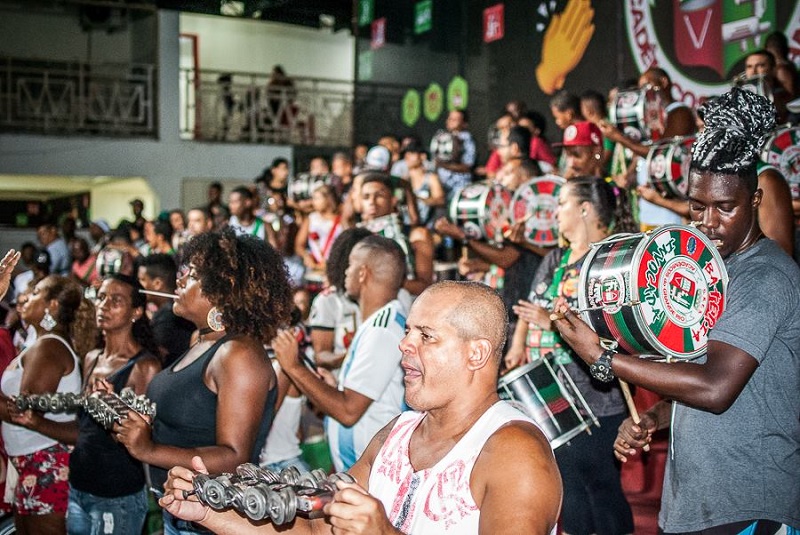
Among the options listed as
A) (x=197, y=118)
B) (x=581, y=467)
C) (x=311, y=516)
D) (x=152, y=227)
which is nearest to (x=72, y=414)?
(x=581, y=467)

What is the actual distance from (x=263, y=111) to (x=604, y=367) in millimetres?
16229

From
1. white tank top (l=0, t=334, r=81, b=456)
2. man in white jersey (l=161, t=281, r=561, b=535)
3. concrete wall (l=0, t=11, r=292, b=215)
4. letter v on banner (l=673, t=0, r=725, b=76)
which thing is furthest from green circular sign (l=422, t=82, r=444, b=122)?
man in white jersey (l=161, t=281, r=561, b=535)

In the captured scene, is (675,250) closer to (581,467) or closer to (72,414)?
(581,467)

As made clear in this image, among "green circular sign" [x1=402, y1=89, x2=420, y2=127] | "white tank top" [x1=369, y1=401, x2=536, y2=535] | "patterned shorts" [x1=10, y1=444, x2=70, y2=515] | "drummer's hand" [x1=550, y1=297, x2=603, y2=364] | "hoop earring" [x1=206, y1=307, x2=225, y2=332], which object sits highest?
"green circular sign" [x1=402, y1=89, x2=420, y2=127]

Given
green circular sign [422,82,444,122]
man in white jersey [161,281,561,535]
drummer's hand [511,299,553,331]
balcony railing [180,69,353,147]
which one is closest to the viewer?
man in white jersey [161,281,561,535]

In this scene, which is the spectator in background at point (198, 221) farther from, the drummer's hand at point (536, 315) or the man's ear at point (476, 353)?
the man's ear at point (476, 353)

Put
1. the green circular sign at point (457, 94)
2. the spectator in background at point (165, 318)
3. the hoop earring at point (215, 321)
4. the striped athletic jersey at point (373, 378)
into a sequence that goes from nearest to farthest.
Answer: the hoop earring at point (215, 321) → the striped athletic jersey at point (373, 378) → the spectator in background at point (165, 318) → the green circular sign at point (457, 94)

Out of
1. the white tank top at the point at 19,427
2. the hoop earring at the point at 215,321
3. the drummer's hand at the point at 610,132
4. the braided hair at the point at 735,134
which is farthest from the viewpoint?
the drummer's hand at the point at 610,132

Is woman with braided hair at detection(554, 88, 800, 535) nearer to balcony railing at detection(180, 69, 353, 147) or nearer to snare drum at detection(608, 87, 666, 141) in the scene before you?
snare drum at detection(608, 87, 666, 141)

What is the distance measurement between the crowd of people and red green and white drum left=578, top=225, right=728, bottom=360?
0.09m

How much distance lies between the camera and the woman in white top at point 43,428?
4609 millimetres

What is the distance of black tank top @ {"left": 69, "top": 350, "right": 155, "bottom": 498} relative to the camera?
160 inches

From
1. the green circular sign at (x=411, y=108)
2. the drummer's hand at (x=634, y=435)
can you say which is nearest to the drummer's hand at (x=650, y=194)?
the drummer's hand at (x=634, y=435)

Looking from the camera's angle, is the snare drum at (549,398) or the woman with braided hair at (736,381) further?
the snare drum at (549,398)
